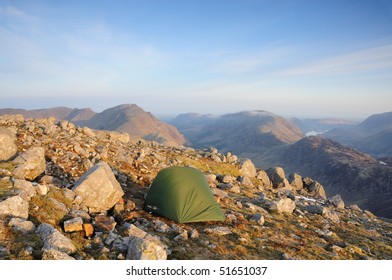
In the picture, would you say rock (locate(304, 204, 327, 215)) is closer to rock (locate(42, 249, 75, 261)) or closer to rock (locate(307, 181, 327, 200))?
rock (locate(42, 249, 75, 261))

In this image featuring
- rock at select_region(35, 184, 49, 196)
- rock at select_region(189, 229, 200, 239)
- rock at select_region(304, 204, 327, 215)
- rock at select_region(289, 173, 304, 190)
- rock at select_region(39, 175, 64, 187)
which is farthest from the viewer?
rock at select_region(289, 173, 304, 190)

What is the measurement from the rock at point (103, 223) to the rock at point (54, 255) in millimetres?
2845

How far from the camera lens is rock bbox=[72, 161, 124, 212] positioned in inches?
495

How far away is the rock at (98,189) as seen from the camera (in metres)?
12.6

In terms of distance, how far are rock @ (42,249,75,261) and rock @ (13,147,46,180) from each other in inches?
259

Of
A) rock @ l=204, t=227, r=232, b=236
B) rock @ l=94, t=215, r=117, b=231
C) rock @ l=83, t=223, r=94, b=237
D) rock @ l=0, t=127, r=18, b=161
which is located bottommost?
rock @ l=204, t=227, r=232, b=236

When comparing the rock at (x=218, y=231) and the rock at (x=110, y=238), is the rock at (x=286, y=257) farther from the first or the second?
the rock at (x=110, y=238)

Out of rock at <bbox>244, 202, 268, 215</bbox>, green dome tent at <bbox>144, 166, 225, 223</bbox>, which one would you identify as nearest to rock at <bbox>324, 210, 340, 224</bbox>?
rock at <bbox>244, 202, 268, 215</bbox>

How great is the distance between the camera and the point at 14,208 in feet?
30.7

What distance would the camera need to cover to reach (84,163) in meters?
18.0

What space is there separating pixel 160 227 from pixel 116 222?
192 centimetres

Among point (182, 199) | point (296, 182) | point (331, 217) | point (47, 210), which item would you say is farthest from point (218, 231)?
point (296, 182)
